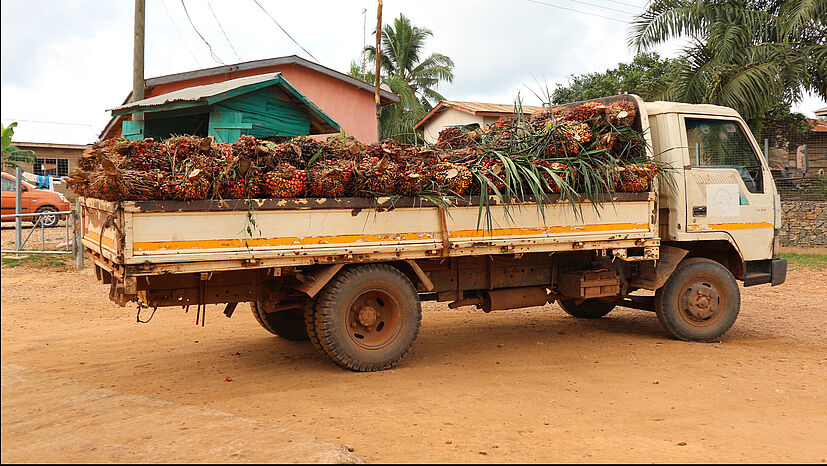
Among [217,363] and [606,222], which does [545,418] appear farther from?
[217,363]

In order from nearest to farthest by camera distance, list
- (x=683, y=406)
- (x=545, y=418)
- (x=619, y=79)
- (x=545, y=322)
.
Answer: (x=545, y=418) → (x=683, y=406) → (x=545, y=322) → (x=619, y=79)

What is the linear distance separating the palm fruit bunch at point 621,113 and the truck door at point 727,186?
663 millimetres

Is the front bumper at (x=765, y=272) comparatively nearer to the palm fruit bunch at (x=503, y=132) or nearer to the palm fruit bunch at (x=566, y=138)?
the palm fruit bunch at (x=566, y=138)

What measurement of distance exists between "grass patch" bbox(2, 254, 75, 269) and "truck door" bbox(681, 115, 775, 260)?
1084 centimetres

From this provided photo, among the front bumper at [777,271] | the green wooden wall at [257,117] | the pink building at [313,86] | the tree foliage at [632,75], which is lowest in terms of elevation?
the front bumper at [777,271]

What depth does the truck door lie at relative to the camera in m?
6.94

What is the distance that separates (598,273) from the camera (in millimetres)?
6801

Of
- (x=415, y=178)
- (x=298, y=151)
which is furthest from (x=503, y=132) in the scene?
(x=298, y=151)

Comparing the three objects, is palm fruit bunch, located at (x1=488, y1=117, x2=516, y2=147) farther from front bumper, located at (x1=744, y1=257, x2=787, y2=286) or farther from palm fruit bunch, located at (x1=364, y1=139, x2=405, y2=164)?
front bumper, located at (x1=744, y1=257, x2=787, y2=286)

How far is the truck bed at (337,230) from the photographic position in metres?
4.80

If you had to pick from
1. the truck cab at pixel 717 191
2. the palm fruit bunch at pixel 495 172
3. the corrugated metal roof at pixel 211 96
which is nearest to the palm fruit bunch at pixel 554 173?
the palm fruit bunch at pixel 495 172

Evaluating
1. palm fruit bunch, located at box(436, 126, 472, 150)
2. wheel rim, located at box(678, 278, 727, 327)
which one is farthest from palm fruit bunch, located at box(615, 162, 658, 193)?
palm fruit bunch, located at box(436, 126, 472, 150)

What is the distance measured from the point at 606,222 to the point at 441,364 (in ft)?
6.87

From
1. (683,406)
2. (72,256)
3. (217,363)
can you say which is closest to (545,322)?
(683,406)
